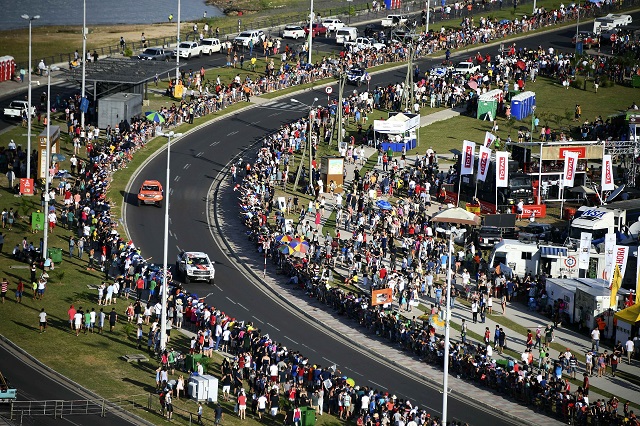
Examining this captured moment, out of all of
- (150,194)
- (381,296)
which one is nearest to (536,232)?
(381,296)

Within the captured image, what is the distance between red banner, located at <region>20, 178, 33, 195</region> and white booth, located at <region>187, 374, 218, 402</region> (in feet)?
99.5

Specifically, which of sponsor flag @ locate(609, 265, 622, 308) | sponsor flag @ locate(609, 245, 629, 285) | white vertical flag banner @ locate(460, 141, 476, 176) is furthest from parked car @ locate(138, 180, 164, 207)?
sponsor flag @ locate(609, 265, 622, 308)

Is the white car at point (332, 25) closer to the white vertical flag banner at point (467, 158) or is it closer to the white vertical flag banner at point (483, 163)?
the white vertical flag banner at point (467, 158)

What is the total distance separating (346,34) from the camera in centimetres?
12862

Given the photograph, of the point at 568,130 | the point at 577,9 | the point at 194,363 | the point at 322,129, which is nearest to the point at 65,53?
the point at 322,129

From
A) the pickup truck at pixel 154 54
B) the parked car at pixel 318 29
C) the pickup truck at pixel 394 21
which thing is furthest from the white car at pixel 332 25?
the pickup truck at pixel 154 54

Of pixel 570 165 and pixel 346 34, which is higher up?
pixel 346 34

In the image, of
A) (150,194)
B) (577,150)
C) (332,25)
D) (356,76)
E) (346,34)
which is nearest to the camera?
(150,194)

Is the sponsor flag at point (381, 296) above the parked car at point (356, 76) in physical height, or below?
below

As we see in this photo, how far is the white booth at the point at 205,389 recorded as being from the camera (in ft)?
187

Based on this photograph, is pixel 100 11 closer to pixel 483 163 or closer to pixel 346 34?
pixel 346 34

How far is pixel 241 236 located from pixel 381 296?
14133 mm

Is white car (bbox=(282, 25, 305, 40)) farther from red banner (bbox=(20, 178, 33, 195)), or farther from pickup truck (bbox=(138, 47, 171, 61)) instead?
red banner (bbox=(20, 178, 33, 195))

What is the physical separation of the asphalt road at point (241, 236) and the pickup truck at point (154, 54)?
37.2ft
